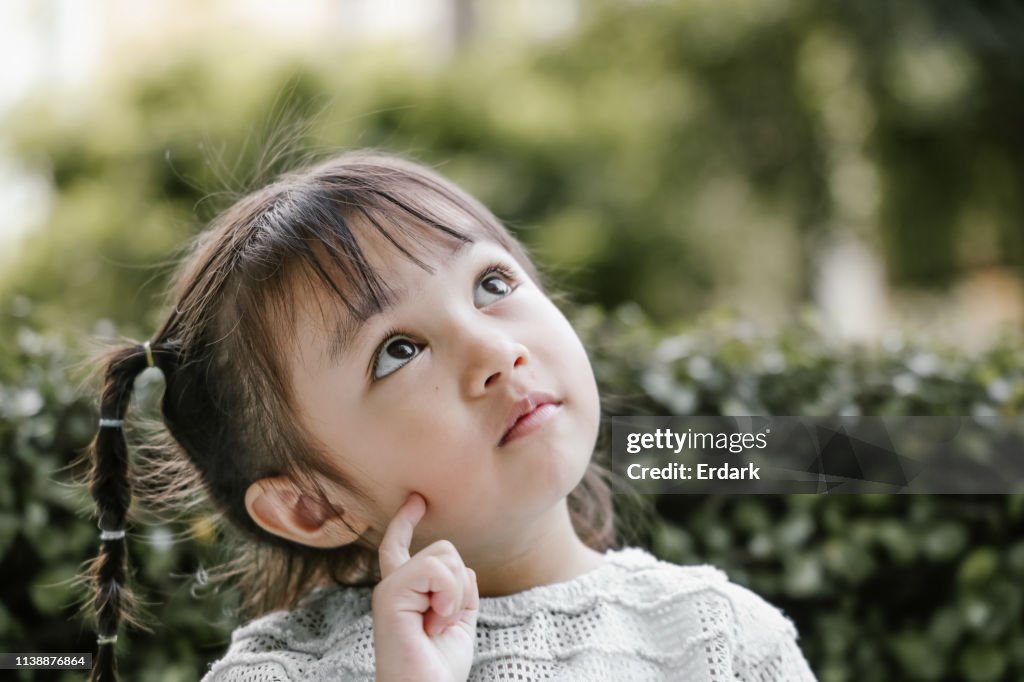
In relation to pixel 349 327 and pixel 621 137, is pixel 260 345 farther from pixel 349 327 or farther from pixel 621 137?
pixel 621 137

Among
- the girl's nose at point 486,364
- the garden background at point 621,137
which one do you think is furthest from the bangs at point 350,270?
the garden background at point 621,137

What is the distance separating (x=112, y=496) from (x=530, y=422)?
63 centimetres

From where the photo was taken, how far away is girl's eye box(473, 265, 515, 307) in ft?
4.61

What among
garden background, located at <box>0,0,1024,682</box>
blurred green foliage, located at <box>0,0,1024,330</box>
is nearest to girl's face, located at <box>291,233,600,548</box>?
garden background, located at <box>0,0,1024,682</box>

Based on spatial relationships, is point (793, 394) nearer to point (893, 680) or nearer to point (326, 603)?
point (893, 680)

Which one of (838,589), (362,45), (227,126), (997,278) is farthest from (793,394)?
(997,278)

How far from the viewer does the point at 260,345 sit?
4.56ft

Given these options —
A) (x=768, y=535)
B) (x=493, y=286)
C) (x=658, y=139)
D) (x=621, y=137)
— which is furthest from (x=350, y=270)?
(x=658, y=139)

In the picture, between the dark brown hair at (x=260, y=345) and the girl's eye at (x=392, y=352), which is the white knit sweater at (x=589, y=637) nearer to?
the dark brown hair at (x=260, y=345)

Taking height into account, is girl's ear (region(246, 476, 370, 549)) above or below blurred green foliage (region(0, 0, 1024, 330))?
above

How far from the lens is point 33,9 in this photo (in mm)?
6297

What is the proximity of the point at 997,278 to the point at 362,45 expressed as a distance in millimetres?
4388

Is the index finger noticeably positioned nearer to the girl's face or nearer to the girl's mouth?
the girl's face

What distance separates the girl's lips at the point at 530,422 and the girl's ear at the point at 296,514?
26 centimetres
